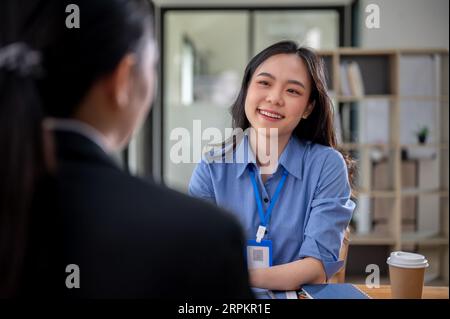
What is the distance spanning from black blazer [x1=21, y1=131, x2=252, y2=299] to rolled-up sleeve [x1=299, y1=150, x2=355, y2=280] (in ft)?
1.95

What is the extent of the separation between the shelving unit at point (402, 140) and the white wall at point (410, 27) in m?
0.12

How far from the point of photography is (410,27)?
6.53 feet

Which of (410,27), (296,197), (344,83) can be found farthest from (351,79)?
(296,197)

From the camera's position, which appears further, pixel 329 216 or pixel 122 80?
pixel 329 216

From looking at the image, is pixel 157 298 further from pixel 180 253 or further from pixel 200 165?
pixel 200 165

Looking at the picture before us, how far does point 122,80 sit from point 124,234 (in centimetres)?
16

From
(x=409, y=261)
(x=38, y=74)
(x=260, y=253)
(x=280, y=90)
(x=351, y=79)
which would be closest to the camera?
(x=38, y=74)

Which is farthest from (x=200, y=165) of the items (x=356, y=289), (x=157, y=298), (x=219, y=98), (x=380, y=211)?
(x=219, y=98)

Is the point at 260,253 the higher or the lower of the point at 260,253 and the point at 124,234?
the lower

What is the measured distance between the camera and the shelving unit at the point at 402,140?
10.5ft

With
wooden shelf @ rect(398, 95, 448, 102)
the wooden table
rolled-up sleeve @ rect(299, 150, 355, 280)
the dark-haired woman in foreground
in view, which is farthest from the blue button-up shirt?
wooden shelf @ rect(398, 95, 448, 102)

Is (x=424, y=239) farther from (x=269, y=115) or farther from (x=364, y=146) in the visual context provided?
(x=269, y=115)

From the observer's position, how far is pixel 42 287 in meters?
0.53

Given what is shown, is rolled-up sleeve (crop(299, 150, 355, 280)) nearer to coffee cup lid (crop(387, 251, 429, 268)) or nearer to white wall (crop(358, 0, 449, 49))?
coffee cup lid (crop(387, 251, 429, 268))
